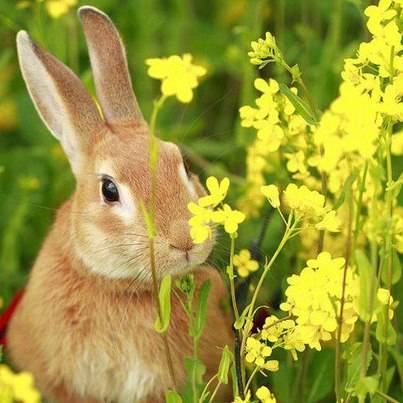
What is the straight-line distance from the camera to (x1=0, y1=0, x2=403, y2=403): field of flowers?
191 cm

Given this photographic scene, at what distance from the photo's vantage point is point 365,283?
178cm

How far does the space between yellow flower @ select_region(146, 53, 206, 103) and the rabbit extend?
55 cm

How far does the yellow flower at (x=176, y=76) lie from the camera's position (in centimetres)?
178

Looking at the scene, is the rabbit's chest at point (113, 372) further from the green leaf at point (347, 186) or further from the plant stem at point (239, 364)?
the green leaf at point (347, 186)

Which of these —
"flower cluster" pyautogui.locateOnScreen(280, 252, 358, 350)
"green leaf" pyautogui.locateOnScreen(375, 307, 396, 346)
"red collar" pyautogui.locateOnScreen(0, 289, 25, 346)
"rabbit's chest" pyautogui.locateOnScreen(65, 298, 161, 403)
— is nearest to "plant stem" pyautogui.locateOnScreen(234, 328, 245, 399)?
"flower cluster" pyautogui.locateOnScreen(280, 252, 358, 350)

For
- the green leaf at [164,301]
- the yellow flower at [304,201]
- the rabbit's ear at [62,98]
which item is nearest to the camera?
the green leaf at [164,301]

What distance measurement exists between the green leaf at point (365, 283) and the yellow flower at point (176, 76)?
0.42 meters

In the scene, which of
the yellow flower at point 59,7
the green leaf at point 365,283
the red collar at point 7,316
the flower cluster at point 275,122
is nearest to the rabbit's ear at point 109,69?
the yellow flower at point 59,7

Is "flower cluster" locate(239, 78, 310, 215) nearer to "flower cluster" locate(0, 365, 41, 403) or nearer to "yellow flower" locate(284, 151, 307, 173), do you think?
"yellow flower" locate(284, 151, 307, 173)

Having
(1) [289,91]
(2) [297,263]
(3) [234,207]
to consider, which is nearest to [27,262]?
(3) [234,207]

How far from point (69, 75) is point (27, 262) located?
3.29 feet

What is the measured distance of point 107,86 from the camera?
2744 mm

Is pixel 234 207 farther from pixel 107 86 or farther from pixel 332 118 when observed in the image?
pixel 332 118

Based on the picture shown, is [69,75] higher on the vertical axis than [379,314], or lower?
higher
